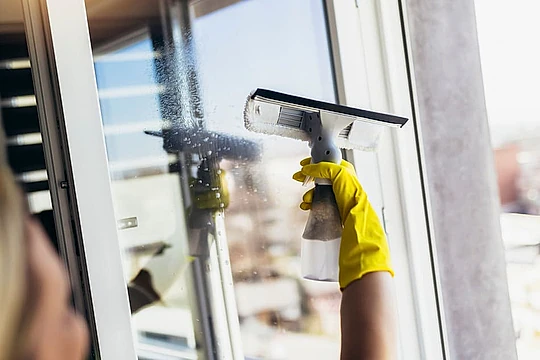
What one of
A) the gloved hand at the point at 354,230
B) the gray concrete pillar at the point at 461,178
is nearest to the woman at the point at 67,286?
the gloved hand at the point at 354,230

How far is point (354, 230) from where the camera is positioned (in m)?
1.00

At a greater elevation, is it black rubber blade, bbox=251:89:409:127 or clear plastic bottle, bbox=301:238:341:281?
black rubber blade, bbox=251:89:409:127

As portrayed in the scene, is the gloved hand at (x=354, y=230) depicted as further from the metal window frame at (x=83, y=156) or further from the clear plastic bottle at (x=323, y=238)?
the metal window frame at (x=83, y=156)

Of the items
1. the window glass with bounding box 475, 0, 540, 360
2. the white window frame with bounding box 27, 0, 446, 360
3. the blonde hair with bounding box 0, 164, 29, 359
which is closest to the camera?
the blonde hair with bounding box 0, 164, 29, 359

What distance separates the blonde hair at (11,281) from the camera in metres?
0.66

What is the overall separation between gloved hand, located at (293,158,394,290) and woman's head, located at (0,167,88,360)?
42 cm

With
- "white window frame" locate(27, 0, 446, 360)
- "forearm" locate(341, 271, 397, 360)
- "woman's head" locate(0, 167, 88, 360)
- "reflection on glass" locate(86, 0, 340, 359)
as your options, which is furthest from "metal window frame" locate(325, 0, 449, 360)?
"woman's head" locate(0, 167, 88, 360)

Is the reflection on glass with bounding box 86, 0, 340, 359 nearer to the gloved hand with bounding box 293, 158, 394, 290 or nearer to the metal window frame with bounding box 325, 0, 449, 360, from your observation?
the metal window frame with bounding box 325, 0, 449, 360

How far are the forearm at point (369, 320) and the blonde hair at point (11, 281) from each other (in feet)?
1.51

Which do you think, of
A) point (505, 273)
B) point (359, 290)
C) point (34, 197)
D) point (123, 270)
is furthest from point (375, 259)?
point (505, 273)

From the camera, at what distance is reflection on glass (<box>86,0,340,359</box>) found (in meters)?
1.11

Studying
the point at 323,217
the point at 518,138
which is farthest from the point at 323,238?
the point at 518,138

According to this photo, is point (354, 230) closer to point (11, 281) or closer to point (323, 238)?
point (323, 238)

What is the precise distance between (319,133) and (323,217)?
0.14 metres
